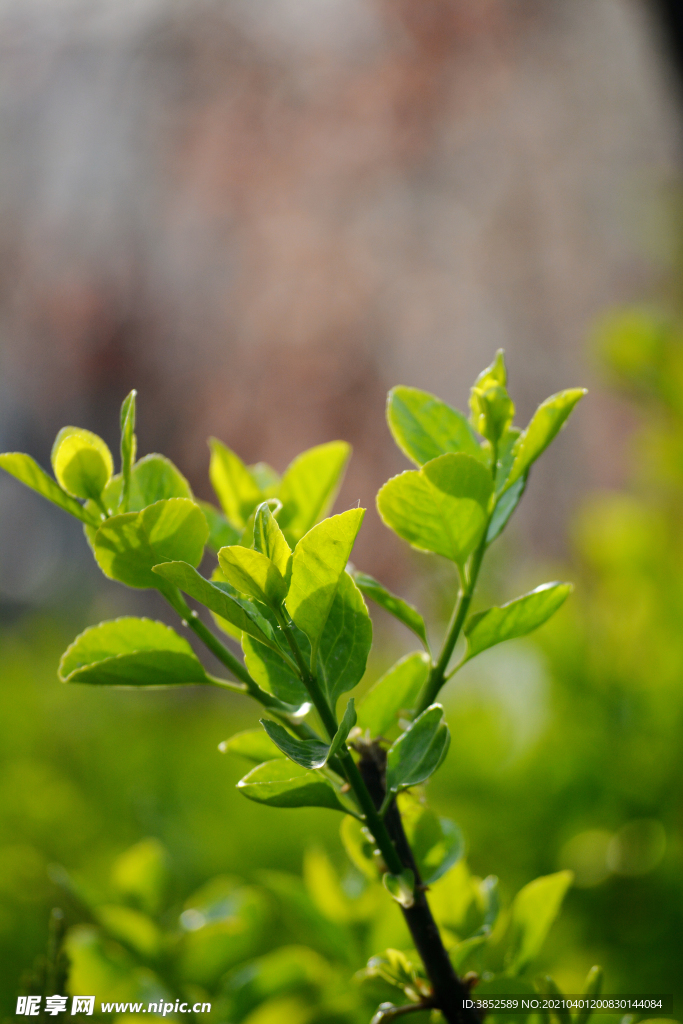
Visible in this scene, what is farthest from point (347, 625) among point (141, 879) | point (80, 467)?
point (141, 879)

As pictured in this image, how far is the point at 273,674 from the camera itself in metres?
0.26

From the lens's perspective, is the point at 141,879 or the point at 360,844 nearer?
the point at 360,844

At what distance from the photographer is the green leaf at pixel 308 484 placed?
1.07ft

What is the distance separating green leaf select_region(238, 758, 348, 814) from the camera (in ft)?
0.76

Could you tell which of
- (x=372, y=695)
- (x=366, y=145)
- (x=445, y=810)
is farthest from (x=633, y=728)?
(x=366, y=145)

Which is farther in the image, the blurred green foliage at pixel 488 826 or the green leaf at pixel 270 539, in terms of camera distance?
the blurred green foliage at pixel 488 826

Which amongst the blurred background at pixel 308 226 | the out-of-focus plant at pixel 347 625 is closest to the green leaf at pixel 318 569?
the out-of-focus plant at pixel 347 625

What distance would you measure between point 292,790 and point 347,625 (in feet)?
0.18

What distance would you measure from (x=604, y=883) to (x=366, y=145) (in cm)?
446

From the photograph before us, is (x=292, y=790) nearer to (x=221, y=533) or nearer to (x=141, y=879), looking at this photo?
(x=221, y=533)

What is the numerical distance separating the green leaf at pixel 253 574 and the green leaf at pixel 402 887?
0.09m

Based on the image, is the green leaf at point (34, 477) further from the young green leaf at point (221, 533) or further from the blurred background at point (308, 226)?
the blurred background at point (308, 226)

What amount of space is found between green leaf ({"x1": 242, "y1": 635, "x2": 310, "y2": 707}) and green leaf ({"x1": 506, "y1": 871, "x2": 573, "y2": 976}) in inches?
5.5

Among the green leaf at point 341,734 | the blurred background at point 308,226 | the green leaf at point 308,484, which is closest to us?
the green leaf at point 341,734
